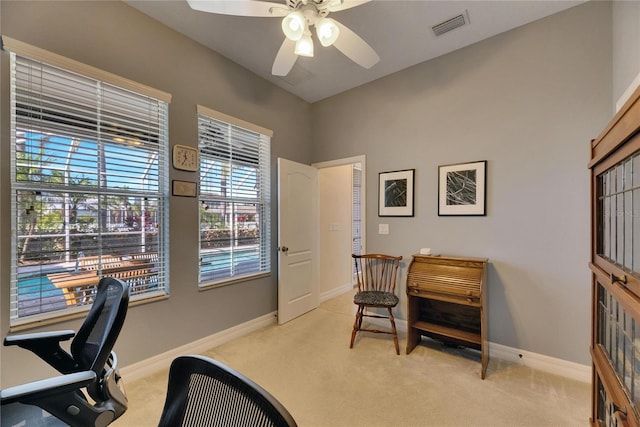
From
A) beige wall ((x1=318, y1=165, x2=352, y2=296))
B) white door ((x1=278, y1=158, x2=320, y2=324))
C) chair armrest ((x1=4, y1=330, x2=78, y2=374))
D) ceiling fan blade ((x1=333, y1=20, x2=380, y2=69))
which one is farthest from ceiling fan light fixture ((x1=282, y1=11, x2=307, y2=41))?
beige wall ((x1=318, y1=165, x2=352, y2=296))

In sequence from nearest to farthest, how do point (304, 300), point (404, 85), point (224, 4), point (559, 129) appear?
point (224, 4) → point (559, 129) → point (404, 85) → point (304, 300)

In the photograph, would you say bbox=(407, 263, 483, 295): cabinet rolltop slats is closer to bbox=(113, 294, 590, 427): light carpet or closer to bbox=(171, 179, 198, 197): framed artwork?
bbox=(113, 294, 590, 427): light carpet

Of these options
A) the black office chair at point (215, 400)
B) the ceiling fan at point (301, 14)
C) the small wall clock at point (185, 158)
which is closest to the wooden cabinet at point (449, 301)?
the ceiling fan at point (301, 14)

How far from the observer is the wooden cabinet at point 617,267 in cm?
84

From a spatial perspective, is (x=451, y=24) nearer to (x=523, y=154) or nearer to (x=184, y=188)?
(x=523, y=154)

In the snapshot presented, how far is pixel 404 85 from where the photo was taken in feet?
9.82

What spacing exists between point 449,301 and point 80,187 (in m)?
3.02

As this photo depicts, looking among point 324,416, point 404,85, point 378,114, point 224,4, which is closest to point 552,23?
point 404,85

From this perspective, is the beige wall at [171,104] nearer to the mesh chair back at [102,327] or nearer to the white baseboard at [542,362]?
the mesh chair back at [102,327]

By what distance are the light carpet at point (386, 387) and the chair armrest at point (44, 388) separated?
0.98m

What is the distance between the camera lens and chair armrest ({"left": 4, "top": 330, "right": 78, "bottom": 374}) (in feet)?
4.07

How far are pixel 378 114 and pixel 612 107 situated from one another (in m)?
1.96

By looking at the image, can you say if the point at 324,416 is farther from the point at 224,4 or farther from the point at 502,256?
the point at 224,4

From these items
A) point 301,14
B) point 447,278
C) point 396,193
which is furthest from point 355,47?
point 447,278
